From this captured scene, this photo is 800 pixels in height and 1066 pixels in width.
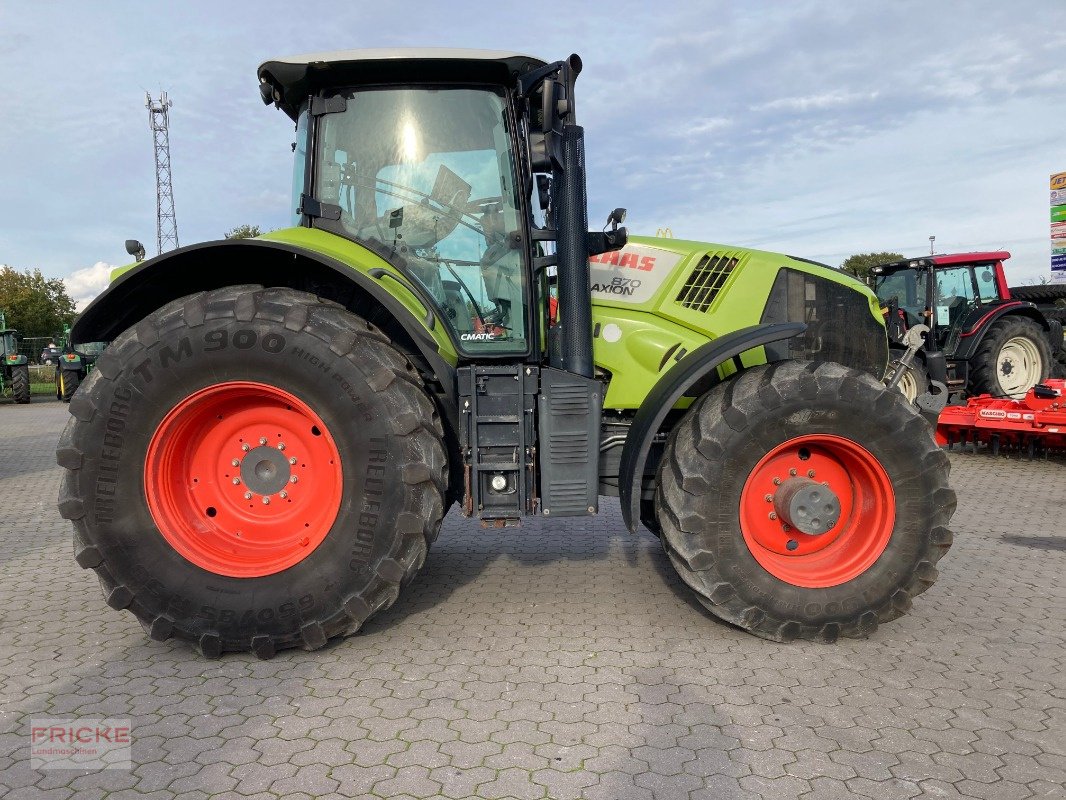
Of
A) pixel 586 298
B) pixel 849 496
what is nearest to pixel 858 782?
pixel 849 496

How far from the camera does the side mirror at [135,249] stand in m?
3.73

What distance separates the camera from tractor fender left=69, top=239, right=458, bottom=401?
3.24 metres

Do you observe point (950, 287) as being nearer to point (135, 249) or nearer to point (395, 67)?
point (395, 67)

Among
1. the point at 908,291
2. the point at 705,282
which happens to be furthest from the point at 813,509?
the point at 908,291

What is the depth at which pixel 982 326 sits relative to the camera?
1114cm

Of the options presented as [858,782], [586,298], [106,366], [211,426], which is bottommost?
[858,782]

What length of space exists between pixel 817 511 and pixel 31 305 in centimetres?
4117

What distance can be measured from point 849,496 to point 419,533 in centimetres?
197

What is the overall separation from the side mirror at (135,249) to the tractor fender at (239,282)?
28 centimetres

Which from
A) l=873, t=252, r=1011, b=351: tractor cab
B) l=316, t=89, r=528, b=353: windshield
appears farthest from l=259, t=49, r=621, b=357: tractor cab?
l=873, t=252, r=1011, b=351: tractor cab

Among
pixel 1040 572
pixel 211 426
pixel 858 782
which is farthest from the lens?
pixel 1040 572

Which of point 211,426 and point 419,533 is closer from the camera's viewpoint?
point 419,533

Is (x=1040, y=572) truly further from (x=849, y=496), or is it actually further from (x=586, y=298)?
(x=586, y=298)

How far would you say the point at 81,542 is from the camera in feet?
10.4
